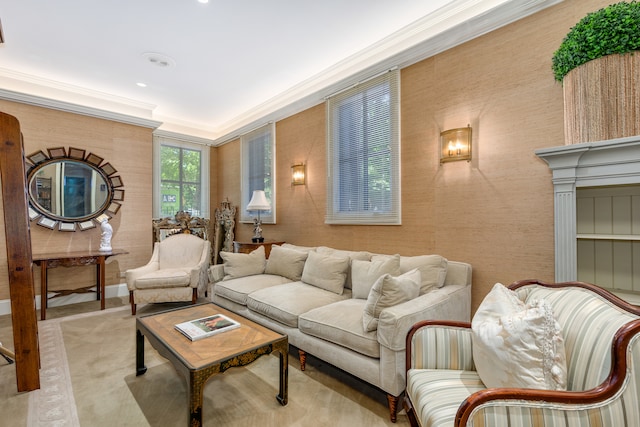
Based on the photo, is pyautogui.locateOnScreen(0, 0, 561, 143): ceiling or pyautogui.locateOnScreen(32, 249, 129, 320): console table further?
pyautogui.locateOnScreen(32, 249, 129, 320): console table

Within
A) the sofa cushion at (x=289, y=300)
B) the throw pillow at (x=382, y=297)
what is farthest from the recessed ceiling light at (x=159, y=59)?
the throw pillow at (x=382, y=297)

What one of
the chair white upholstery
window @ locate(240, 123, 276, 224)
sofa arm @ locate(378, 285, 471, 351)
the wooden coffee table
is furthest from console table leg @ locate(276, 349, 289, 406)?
window @ locate(240, 123, 276, 224)

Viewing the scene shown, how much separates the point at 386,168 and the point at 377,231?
68cm

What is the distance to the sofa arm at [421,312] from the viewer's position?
72.2 inches

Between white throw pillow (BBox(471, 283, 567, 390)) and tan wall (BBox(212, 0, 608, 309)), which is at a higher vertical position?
tan wall (BBox(212, 0, 608, 309))

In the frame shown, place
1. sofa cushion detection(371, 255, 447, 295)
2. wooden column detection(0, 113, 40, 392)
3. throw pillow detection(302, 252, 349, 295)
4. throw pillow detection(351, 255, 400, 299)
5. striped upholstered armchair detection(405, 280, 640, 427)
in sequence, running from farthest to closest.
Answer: throw pillow detection(302, 252, 349, 295)
throw pillow detection(351, 255, 400, 299)
sofa cushion detection(371, 255, 447, 295)
wooden column detection(0, 113, 40, 392)
striped upholstered armchair detection(405, 280, 640, 427)

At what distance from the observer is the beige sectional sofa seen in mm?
1897

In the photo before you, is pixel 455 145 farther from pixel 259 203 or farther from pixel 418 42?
pixel 259 203

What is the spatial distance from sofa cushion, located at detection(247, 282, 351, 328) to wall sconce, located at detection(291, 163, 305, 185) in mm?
1614

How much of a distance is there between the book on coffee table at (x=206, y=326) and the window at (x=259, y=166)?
2564 millimetres

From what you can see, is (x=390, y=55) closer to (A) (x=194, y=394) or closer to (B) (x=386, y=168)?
(B) (x=386, y=168)

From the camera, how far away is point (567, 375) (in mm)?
1215

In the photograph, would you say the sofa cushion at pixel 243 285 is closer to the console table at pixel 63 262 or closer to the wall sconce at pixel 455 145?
the console table at pixel 63 262

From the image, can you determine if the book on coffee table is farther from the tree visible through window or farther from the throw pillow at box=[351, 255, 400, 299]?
the tree visible through window
